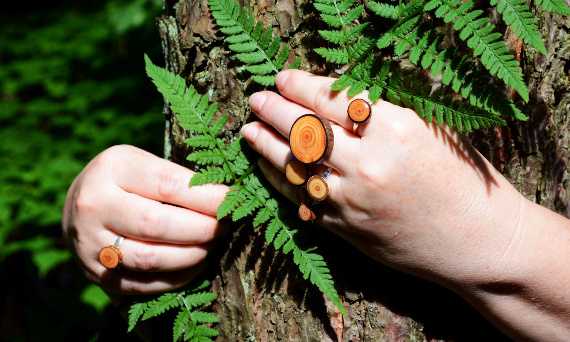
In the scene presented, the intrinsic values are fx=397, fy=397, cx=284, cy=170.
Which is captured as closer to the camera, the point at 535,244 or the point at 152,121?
the point at 535,244

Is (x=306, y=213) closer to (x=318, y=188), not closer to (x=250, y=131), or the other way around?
(x=318, y=188)

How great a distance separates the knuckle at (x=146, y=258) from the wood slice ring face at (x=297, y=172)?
0.59 m

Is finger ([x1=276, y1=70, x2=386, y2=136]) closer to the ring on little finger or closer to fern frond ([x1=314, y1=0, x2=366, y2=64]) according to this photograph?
fern frond ([x1=314, y1=0, x2=366, y2=64])

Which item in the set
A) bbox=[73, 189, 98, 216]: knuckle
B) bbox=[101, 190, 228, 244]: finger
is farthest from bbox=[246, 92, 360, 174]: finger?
bbox=[73, 189, 98, 216]: knuckle

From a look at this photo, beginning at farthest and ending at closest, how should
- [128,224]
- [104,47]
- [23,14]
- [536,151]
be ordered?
1. [23,14]
2. [104,47]
3. [536,151]
4. [128,224]

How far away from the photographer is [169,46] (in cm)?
172

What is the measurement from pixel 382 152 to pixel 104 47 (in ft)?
18.8

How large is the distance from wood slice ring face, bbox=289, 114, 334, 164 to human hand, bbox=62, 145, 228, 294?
0.38m

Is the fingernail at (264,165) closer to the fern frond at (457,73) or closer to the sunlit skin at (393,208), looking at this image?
the sunlit skin at (393,208)

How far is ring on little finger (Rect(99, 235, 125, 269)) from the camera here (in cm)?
141

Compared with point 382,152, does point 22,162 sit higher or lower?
lower

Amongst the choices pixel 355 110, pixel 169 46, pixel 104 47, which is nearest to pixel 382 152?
pixel 355 110

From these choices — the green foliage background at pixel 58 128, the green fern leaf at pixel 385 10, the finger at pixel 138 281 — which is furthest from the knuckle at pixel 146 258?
the green foliage background at pixel 58 128

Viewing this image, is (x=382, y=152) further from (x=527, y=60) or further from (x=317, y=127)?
(x=527, y=60)
